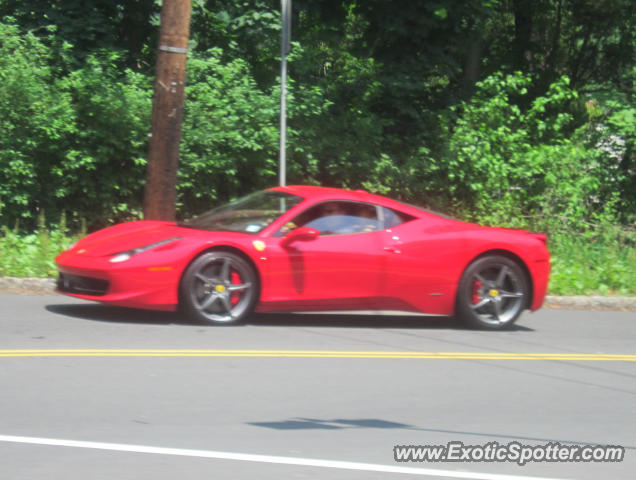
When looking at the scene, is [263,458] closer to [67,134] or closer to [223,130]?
[223,130]

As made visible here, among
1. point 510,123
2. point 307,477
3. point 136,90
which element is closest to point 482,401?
point 307,477

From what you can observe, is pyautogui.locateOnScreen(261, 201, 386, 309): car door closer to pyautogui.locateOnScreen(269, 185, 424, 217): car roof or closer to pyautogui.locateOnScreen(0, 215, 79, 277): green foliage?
pyautogui.locateOnScreen(269, 185, 424, 217): car roof

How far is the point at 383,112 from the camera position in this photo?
16719 millimetres

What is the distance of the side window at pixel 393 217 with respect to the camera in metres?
9.21

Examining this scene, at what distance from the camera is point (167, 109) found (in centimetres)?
1146

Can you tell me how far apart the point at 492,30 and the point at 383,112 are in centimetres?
630

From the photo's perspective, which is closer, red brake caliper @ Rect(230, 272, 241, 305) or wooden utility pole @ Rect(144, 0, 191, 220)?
red brake caliper @ Rect(230, 272, 241, 305)

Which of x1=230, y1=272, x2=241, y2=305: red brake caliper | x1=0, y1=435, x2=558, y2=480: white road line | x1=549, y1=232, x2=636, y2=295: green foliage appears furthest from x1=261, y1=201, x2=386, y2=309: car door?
x1=549, y1=232, x2=636, y2=295: green foliage

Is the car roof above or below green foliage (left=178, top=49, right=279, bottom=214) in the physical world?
below

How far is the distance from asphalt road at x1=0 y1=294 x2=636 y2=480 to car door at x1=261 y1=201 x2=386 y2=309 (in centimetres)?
35

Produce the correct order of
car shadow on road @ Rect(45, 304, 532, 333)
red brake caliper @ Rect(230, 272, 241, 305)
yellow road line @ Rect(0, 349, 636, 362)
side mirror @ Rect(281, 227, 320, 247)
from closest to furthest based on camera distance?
1. yellow road line @ Rect(0, 349, 636, 362)
2. red brake caliper @ Rect(230, 272, 241, 305)
3. side mirror @ Rect(281, 227, 320, 247)
4. car shadow on road @ Rect(45, 304, 532, 333)

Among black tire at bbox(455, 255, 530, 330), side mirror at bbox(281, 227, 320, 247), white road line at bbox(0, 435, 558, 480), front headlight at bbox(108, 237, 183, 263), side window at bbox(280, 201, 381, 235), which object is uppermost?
side window at bbox(280, 201, 381, 235)

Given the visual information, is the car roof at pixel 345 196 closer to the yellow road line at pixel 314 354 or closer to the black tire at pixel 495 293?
the black tire at pixel 495 293

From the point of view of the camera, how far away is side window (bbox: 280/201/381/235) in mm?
9000
